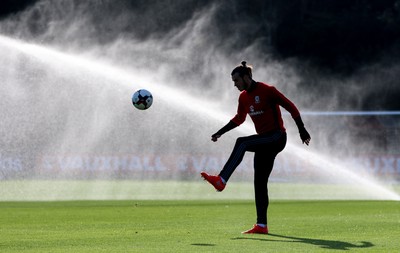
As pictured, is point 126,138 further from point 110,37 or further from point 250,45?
point 250,45

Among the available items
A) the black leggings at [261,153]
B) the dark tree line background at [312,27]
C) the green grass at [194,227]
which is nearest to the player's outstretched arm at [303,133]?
the black leggings at [261,153]

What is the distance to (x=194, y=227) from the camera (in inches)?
568

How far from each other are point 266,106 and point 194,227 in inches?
84.2

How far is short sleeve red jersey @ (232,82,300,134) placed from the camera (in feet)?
44.3

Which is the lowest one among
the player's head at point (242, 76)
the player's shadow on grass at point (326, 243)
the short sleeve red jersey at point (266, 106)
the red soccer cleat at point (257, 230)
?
the player's shadow on grass at point (326, 243)

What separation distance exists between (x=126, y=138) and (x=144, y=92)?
926 inches

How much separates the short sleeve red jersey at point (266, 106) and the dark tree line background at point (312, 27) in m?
48.4

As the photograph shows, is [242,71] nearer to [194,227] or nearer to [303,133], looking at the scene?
[303,133]

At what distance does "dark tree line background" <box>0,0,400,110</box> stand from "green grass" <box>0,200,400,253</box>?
4271cm

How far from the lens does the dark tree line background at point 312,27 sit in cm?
6344

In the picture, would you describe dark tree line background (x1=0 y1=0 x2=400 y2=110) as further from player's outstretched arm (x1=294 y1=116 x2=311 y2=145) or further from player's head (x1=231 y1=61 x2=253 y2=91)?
player's outstretched arm (x1=294 y1=116 x2=311 y2=145)

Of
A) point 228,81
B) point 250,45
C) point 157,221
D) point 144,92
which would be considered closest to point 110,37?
point 250,45

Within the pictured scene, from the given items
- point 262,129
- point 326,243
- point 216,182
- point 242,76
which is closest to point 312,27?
point 262,129

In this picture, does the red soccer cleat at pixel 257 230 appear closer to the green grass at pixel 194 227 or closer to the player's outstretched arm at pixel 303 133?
the green grass at pixel 194 227
